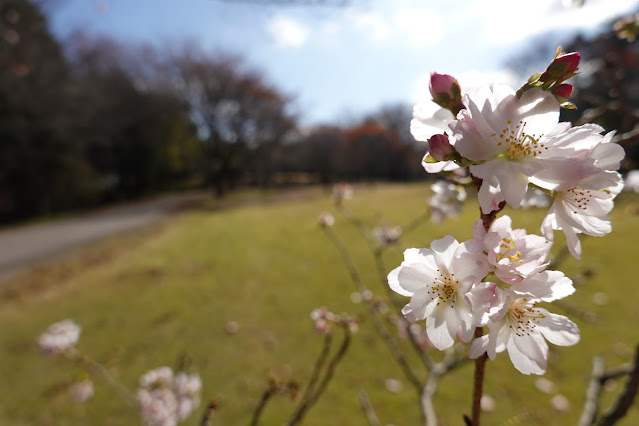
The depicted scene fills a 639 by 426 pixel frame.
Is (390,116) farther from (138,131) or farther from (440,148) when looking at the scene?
(440,148)

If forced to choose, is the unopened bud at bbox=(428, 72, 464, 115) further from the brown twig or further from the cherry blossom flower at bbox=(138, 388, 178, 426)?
the cherry blossom flower at bbox=(138, 388, 178, 426)

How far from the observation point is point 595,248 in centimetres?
314

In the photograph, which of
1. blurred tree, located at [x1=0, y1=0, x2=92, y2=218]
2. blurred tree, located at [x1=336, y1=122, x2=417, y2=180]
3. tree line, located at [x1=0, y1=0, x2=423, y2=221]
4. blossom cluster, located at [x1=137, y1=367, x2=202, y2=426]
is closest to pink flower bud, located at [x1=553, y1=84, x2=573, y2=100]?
blossom cluster, located at [x1=137, y1=367, x2=202, y2=426]

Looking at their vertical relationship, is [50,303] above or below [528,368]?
below

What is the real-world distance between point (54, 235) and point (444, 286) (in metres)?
7.76

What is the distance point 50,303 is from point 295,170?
15647mm

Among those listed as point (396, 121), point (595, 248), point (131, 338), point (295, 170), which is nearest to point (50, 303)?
point (131, 338)

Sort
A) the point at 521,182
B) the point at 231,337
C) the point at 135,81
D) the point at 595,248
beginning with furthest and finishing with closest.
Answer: the point at 135,81 < the point at 595,248 < the point at 231,337 < the point at 521,182

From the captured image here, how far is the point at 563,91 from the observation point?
0.94 ft

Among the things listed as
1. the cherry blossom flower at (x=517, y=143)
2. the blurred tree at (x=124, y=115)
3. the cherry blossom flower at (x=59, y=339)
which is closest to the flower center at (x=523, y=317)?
the cherry blossom flower at (x=517, y=143)

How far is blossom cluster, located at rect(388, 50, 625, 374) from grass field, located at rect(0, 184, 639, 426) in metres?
0.21

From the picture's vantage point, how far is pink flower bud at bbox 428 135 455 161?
0.92 ft

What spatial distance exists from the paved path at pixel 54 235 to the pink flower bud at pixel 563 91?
5.45 metres

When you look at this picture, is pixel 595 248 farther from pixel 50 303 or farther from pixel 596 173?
pixel 50 303
